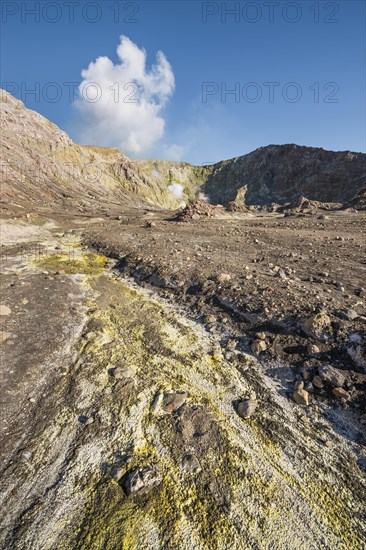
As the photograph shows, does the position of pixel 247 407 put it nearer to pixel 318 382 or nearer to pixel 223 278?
pixel 318 382

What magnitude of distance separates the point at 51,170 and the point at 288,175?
71.7 m

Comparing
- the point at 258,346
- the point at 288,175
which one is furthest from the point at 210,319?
the point at 288,175

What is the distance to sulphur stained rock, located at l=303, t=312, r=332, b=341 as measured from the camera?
19.6ft

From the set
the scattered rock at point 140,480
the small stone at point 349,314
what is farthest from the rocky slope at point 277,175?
the scattered rock at point 140,480

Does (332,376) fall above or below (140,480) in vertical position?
above

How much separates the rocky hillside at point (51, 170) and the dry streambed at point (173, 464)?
119 ft

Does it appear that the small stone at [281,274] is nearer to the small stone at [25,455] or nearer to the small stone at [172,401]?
the small stone at [172,401]

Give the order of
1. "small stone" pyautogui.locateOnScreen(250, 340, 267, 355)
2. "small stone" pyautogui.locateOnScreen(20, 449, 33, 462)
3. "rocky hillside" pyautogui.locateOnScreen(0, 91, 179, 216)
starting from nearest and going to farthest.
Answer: "small stone" pyautogui.locateOnScreen(20, 449, 33, 462) → "small stone" pyautogui.locateOnScreen(250, 340, 267, 355) → "rocky hillside" pyautogui.locateOnScreen(0, 91, 179, 216)

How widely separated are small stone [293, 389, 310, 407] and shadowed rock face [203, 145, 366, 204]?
72.7 m

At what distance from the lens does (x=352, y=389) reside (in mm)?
4867

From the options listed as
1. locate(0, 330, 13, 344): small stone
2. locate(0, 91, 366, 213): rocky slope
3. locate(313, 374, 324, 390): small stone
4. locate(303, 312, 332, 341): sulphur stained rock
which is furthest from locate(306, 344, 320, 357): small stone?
locate(0, 91, 366, 213): rocky slope

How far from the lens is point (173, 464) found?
3.92m

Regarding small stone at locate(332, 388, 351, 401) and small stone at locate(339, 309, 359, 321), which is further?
small stone at locate(339, 309, 359, 321)

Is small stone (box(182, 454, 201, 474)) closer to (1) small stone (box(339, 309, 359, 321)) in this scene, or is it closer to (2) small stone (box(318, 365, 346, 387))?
(2) small stone (box(318, 365, 346, 387))
